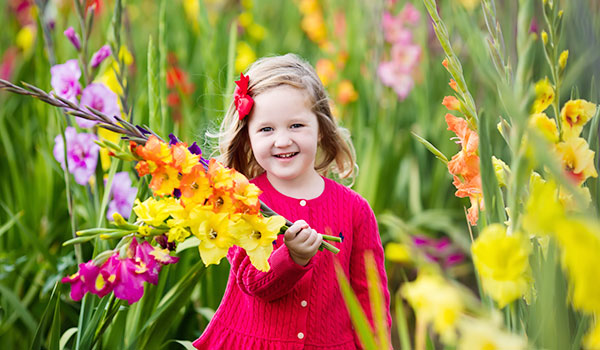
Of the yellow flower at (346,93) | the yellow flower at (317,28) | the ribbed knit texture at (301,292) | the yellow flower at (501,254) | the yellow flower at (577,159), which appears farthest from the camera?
the yellow flower at (317,28)

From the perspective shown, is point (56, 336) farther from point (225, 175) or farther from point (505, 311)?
point (505, 311)

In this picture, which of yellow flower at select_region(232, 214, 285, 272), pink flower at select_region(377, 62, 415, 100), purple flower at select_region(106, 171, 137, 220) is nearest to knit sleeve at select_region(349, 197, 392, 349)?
yellow flower at select_region(232, 214, 285, 272)

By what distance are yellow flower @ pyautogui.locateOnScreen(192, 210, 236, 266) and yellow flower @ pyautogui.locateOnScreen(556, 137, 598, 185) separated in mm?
460

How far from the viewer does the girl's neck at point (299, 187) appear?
1.23 meters

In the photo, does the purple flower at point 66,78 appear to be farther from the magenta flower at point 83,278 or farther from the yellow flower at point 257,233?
the yellow flower at point 257,233

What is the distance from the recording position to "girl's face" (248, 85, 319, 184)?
46.6 inches

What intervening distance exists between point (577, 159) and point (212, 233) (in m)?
0.50

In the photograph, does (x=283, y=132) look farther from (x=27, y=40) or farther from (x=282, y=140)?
(x=27, y=40)

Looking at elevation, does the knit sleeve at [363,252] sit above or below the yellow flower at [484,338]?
below

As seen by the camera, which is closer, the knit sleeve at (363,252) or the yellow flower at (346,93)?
the knit sleeve at (363,252)

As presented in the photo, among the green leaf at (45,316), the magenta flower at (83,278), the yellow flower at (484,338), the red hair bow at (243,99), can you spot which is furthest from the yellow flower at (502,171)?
the green leaf at (45,316)

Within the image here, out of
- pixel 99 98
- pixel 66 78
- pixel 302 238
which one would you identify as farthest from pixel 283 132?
pixel 66 78

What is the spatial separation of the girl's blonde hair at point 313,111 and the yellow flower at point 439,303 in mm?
793

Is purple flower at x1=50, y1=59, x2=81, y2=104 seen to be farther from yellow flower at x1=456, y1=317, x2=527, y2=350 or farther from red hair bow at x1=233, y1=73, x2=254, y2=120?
yellow flower at x1=456, y1=317, x2=527, y2=350
